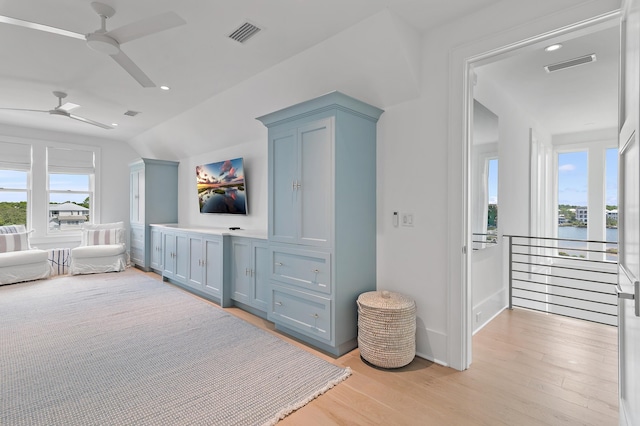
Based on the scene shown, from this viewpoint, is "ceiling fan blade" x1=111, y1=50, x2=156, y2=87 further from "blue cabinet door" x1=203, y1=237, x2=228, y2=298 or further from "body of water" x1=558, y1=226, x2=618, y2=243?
"body of water" x1=558, y1=226, x2=618, y2=243

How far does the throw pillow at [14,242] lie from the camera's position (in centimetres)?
491

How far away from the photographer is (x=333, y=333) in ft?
8.33

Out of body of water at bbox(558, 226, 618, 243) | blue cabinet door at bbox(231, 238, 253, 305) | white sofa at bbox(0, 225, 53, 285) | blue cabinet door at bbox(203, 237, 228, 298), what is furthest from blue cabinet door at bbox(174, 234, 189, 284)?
body of water at bbox(558, 226, 618, 243)

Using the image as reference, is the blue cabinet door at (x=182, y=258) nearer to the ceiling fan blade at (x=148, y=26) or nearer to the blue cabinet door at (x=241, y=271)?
the blue cabinet door at (x=241, y=271)

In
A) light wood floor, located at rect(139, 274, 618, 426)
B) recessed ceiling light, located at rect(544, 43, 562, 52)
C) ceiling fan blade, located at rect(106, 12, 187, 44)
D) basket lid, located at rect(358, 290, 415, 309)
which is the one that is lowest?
light wood floor, located at rect(139, 274, 618, 426)

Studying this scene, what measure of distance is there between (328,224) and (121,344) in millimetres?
2125

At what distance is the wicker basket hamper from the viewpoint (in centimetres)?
234

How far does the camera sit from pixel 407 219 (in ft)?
8.80

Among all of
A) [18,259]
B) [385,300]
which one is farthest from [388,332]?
[18,259]

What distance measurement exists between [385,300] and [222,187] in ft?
11.1

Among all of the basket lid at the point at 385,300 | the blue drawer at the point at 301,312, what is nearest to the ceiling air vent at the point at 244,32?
the blue drawer at the point at 301,312

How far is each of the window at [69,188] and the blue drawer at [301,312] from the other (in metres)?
5.59

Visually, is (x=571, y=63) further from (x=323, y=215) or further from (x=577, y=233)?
(x=577, y=233)

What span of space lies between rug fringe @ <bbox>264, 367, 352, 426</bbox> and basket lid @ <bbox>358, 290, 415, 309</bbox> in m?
0.51
